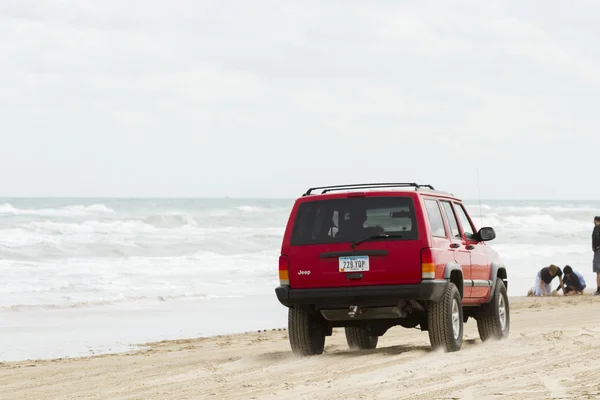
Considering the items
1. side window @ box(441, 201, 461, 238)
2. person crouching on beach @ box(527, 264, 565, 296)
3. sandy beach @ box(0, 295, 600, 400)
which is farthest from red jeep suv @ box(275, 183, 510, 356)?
person crouching on beach @ box(527, 264, 565, 296)

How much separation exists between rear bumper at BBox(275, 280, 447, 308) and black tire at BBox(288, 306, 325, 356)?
0.30 meters

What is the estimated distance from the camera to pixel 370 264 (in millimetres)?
9477

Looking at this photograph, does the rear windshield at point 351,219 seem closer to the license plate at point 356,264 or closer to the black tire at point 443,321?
the license plate at point 356,264

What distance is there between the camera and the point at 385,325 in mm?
10164

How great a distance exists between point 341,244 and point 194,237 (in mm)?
35346

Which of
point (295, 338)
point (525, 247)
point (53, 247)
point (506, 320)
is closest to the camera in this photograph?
point (295, 338)

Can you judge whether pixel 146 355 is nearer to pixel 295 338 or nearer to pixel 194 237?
pixel 295 338

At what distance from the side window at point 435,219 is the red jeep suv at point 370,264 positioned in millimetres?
18

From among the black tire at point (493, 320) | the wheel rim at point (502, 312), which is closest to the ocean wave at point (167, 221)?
the wheel rim at point (502, 312)

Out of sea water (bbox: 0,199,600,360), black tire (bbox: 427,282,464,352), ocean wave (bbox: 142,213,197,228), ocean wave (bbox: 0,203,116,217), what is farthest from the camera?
ocean wave (bbox: 0,203,116,217)

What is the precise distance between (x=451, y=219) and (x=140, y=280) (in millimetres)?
14739

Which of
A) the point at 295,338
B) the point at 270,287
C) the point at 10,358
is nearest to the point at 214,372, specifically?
the point at 295,338

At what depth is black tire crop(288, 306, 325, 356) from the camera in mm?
10008

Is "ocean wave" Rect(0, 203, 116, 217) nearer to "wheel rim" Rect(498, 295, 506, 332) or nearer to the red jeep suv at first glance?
"wheel rim" Rect(498, 295, 506, 332)
